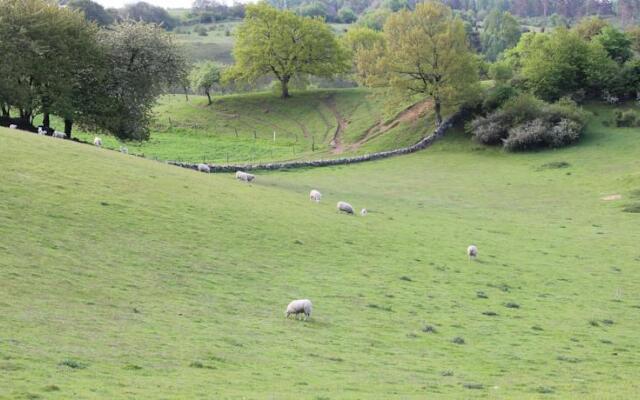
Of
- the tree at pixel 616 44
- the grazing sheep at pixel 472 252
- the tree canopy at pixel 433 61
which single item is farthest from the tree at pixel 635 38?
the grazing sheep at pixel 472 252

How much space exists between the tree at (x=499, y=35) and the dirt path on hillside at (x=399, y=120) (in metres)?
80.5

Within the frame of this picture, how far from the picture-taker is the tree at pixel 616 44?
9438 cm

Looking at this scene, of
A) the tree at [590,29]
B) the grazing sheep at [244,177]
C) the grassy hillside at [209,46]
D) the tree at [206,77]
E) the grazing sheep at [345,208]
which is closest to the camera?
the grazing sheep at [345,208]

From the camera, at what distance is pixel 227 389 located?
15969 millimetres

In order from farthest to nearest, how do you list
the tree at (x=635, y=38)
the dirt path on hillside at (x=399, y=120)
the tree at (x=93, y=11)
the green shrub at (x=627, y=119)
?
the tree at (x=93, y=11) < the tree at (x=635, y=38) < the dirt path on hillside at (x=399, y=120) < the green shrub at (x=627, y=119)

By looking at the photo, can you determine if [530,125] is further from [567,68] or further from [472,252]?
[472,252]

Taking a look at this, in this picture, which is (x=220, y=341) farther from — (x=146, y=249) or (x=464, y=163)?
(x=464, y=163)

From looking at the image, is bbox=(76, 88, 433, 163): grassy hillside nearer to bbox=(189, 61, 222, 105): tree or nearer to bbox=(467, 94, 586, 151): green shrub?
bbox=(189, 61, 222, 105): tree

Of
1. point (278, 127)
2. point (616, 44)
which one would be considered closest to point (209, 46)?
point (278, 127)

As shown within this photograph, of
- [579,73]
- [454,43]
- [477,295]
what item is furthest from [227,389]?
[579,73]

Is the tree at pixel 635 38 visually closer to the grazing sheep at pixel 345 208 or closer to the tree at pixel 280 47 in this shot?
the tree at pixel 280 47

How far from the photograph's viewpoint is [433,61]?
87312 millimetres

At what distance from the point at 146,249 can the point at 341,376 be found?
1200 cm

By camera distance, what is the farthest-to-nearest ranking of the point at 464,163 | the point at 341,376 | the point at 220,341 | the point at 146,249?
the point at 464,163, the point at 146,249, the point at 220,341, the point at 341,376
